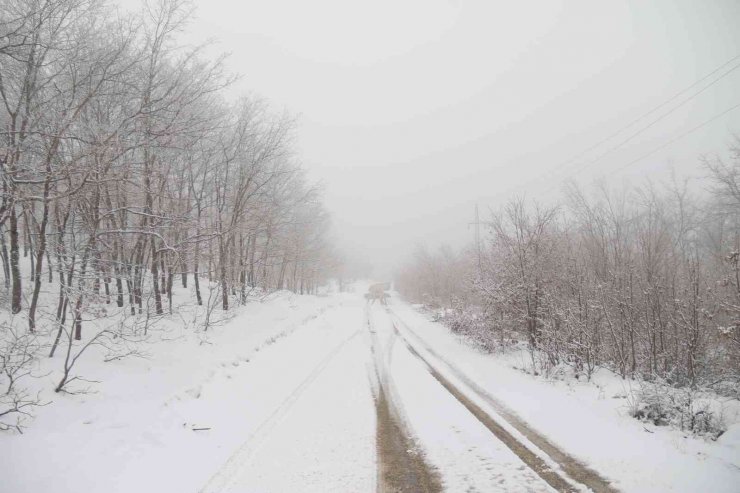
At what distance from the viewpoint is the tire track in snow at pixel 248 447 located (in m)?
4.56

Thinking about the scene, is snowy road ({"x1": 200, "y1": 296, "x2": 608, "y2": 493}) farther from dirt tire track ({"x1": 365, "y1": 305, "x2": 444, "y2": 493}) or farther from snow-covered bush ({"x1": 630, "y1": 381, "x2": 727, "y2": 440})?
snow-covered bush ({"x1": 630, "y1": 381, "x2": 727, "y2": 440})

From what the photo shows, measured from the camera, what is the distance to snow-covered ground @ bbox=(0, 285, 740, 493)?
4518 mm

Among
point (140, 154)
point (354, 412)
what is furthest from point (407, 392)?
point (140, 154)

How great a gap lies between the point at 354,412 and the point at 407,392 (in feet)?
5.64

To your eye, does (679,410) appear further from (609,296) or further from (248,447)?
(248,447)

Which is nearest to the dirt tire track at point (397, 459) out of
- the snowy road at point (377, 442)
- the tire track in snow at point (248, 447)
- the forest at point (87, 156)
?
the snowy road at point (377, 442)

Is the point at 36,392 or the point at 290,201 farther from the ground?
the point at 290,201

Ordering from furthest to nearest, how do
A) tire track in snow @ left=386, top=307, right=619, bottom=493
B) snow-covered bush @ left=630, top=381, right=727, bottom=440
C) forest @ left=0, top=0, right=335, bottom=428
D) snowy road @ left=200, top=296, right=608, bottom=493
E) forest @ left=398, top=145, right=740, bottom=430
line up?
forest @ left=398, top=145, right=740, bottom=430 < forest @ left=0, top=0, right=335, bottom=428 < snow-covered bush @ left=630, top=381, right=727, bottom=440 < snowy road @ left=200, top=296, right=608, bottom=493 < tire track in snow @ left=386, top=307, right=619, bottom=493

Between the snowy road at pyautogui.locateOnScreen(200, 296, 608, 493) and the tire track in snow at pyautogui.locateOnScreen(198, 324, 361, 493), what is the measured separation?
0.05 feet

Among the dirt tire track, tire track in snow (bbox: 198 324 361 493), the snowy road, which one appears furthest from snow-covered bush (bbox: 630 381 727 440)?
tire track in snow (bbox: 198 324 361 493)

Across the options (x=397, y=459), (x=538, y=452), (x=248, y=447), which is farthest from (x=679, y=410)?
(x=248, y=447)

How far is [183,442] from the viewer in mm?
5766

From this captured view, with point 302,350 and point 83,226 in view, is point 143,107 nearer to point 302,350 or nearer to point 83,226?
point 83,226

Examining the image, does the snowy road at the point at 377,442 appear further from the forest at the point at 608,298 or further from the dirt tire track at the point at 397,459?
the forest at the point at 608,298
